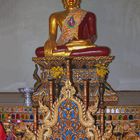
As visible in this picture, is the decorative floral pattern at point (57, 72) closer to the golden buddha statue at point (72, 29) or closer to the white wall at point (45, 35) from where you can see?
the golden buddha statue at point (72, 29)

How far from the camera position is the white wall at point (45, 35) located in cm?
575

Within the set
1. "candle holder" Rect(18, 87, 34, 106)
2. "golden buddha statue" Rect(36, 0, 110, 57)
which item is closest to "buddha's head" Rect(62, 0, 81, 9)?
"golden buddha statue" Rect(36, 0, 110, 57)

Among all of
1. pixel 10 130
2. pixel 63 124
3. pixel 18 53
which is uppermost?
pixel 18 53

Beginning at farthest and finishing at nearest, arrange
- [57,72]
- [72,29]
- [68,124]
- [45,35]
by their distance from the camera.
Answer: [45,35] < [72,29] < [57,72] < [68,124]

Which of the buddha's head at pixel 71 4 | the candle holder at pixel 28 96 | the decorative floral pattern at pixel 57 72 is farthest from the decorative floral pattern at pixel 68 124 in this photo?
the buddha's head at pixel 71 4

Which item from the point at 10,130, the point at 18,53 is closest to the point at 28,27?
the point at 18,53

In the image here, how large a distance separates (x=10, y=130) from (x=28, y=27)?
244cm

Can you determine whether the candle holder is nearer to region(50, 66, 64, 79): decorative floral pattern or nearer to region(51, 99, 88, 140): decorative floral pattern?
region(50, 66, 64, 79): decorative floral pattern

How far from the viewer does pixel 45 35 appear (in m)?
5.95

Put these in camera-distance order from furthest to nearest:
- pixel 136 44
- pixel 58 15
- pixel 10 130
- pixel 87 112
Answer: pixel 136 44
pixel 58 15
pixel 10 130
pixel 87 112

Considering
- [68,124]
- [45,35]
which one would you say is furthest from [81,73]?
[68,124]

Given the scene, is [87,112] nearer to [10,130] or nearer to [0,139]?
[0,139]

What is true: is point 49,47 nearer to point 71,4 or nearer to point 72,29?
point 72,29

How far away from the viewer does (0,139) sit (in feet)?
9.06
